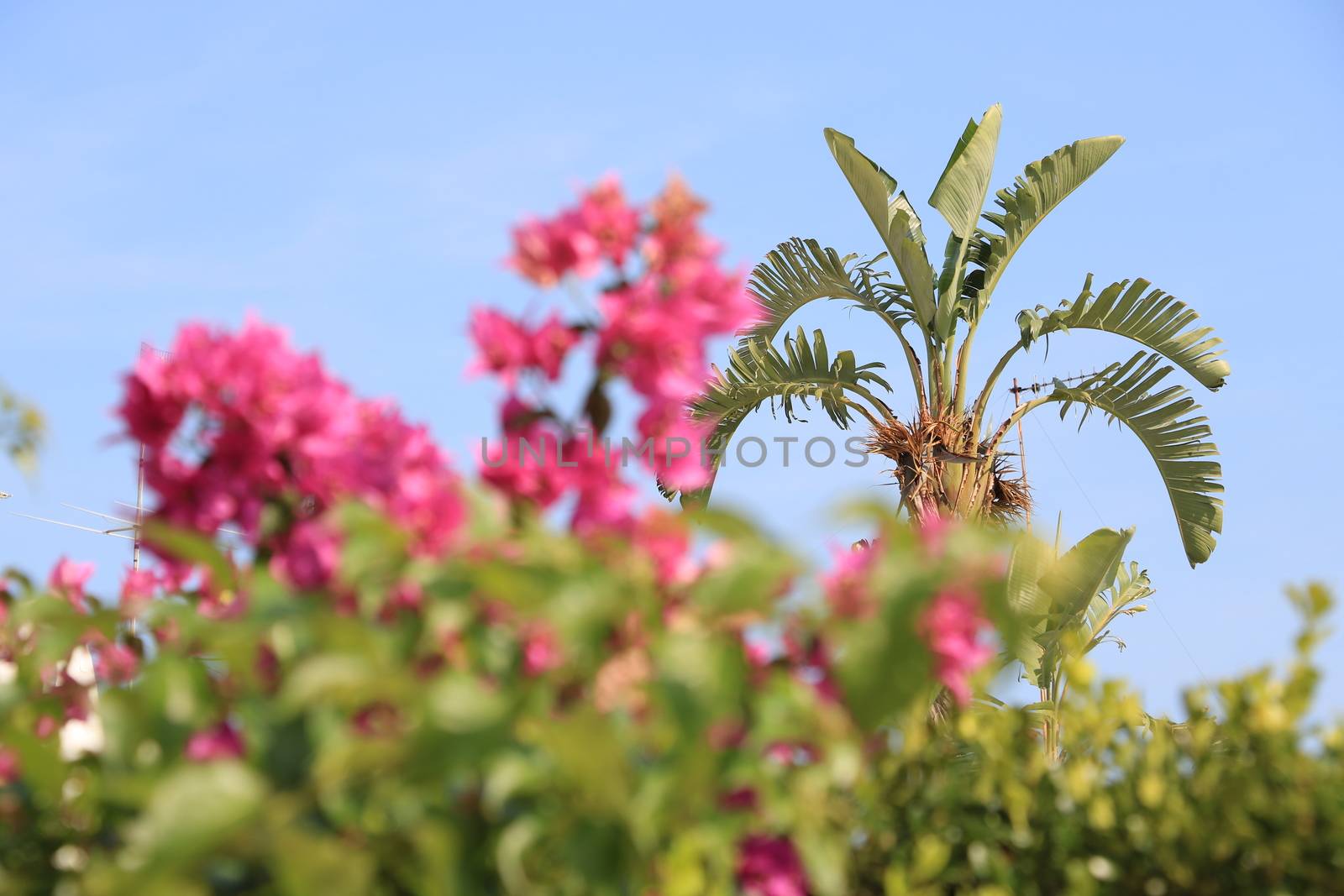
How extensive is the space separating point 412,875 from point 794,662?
61 centimetres

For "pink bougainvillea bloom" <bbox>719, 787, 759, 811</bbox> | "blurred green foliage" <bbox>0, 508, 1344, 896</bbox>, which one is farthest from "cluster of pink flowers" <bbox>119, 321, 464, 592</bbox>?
"pink bougainvillea bloom" <bbox>719, 787, 759, 811</bbox>

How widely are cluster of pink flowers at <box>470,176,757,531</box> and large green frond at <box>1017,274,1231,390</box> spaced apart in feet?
26.2

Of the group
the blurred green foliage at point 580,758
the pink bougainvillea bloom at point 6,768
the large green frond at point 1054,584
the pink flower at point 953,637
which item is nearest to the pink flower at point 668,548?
the blurred green foliage at point 580,758

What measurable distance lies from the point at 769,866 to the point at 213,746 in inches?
30.8

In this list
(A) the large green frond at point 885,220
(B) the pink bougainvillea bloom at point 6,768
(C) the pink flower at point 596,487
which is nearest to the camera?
(C) the pink flower at point 596,487

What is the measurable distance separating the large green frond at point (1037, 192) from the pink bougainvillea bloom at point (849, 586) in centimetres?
836

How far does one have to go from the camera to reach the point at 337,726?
145 centimetres

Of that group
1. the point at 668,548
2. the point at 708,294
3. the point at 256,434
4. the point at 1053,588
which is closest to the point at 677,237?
the point at 708,294

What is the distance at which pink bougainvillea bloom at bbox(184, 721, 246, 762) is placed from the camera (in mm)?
1648

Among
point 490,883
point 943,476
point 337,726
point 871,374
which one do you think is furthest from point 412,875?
point 871,374

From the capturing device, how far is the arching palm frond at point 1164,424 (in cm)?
980

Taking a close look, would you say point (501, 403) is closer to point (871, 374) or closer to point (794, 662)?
point (794, 662)

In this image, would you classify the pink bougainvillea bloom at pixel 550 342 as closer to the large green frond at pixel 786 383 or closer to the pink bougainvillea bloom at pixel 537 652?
the pink bougainvillea bloom at pixel 537 652

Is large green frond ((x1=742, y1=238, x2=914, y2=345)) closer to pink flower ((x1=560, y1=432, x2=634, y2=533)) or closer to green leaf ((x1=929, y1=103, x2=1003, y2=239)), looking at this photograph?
green leaf ((x1=929, y1=103, x2=1003, y2=239))
